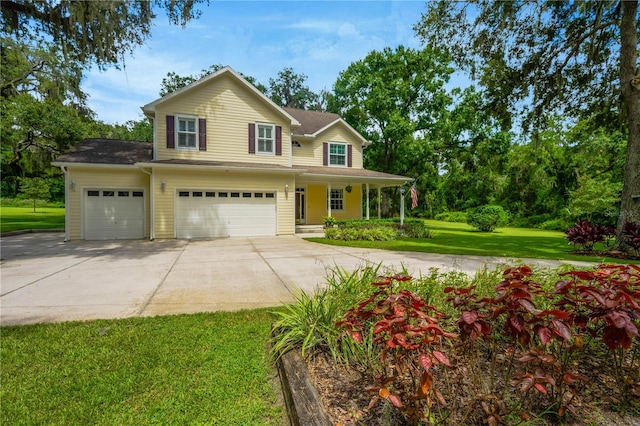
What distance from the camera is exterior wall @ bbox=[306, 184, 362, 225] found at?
59.1 ft

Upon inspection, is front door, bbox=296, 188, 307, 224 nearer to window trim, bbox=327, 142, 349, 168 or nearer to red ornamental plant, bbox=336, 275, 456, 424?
window trim, bbox=327, 142, 349, 168

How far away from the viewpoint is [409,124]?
61.7ft

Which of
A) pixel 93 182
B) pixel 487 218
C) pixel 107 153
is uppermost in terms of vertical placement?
pixel 107 153

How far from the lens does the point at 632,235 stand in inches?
357

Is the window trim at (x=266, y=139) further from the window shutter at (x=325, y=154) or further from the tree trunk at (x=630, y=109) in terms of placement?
the tree trunk at (x=630, y=109)

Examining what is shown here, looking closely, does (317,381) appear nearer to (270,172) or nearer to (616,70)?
(270,172)

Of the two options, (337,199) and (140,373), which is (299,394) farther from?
(337,199)

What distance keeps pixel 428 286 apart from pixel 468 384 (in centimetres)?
135

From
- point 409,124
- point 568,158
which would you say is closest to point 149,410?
point 409,124

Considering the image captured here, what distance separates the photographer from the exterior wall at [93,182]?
11.9 metres

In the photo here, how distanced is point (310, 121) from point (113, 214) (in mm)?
11931

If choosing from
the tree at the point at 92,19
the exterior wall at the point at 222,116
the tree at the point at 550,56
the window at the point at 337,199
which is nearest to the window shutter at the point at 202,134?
the exterior wall at the point at 222,116

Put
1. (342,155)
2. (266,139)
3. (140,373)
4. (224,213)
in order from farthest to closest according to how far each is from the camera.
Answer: (342,155), (266,139), (224,213), (140,373)

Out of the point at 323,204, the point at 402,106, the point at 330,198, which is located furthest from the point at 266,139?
the point at 402,106
